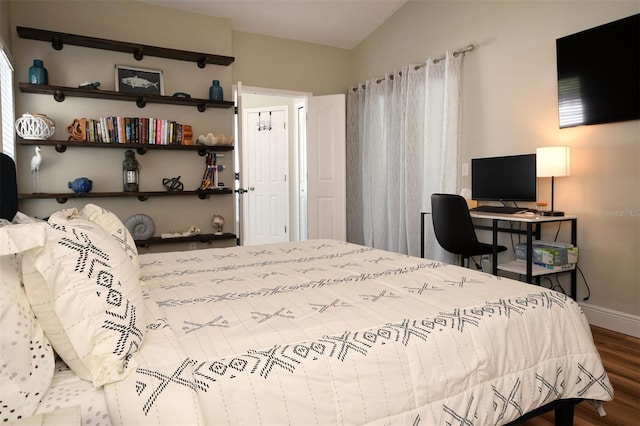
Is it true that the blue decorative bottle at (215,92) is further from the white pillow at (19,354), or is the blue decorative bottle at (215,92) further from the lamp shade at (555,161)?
the white pillow at (19,354)

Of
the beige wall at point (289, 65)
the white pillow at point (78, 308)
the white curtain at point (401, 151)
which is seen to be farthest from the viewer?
the beige wall at point (289, 65)

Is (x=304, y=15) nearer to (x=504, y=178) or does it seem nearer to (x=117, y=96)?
(x=117, y=96)

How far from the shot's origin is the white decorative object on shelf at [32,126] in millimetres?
3438

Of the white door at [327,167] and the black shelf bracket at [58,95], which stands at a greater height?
the black shelf bracket at [58,95]

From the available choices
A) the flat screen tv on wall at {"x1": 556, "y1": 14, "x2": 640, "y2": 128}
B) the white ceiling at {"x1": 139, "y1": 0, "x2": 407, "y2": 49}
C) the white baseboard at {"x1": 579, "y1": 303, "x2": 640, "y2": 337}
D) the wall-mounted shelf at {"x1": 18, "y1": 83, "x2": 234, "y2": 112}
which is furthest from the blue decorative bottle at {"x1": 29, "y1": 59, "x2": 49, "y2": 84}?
the white baseboard at {"x1": 579, "y1": 303, "x2": 640, "y2": 337}

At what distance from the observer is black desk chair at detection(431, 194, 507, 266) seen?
11.0 feet

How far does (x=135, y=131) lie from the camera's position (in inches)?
152

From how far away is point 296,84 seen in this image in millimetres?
5188

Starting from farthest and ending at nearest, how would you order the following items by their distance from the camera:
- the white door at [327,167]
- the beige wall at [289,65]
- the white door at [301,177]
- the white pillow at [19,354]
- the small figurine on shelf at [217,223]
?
the white door at [301,177]
the white door at [327,167]
the beige wall at [289,65]
the small figurine on shelf at [217,223]
the white pillow at [19,354]

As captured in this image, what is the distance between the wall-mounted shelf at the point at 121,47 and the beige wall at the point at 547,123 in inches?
89.8

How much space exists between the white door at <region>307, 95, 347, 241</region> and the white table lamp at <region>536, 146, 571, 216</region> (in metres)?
2.51

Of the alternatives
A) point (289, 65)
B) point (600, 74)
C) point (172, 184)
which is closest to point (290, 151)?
point (289, 65)

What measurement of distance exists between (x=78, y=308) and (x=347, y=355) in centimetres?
67

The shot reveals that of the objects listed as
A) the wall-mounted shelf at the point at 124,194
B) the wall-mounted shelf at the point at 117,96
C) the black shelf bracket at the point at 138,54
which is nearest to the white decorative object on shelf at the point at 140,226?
the wall-mounted shelf at the point at 124,194
